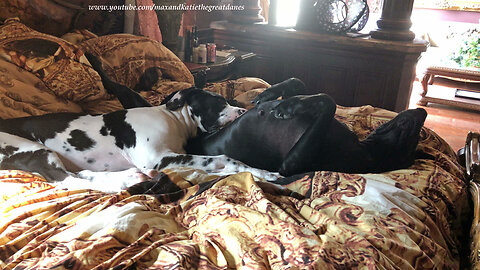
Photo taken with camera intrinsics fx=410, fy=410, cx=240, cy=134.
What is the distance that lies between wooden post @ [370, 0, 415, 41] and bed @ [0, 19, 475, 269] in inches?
87.6

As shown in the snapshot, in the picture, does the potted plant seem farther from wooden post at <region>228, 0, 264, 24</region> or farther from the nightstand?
the nightstand

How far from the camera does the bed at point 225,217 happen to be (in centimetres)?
101

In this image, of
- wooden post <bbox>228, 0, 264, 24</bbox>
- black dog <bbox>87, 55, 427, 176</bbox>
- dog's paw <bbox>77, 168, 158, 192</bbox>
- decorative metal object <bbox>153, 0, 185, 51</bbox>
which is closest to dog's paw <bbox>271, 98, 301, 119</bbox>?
black dog <bbox>87, 55, 427, 176</bbox>

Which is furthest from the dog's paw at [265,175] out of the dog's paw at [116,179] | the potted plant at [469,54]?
the potted plant at [469,54]

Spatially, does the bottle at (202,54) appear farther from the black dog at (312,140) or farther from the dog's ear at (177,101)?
the black dog at (312,140)

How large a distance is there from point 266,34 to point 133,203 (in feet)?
12.6

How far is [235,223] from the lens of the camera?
3.70 ft

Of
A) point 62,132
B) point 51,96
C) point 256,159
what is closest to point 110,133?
point 62,132

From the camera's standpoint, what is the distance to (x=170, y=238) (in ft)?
3.64

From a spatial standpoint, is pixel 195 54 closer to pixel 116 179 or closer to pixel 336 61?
pixel 336 61

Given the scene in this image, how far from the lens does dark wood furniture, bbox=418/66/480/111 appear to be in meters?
6.01

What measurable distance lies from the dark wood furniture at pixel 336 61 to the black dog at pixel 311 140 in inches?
94.4

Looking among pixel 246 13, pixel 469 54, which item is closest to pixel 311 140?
pixel 246 13

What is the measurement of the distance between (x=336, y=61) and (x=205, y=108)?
266cm
